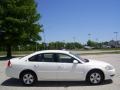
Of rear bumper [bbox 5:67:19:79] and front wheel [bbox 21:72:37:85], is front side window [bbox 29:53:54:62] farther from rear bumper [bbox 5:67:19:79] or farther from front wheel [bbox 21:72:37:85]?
rear bumper [bbox 5:67:19:79]

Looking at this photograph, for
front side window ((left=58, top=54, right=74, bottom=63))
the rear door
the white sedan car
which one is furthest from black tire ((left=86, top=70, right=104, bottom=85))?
front side window ((left=58, top=54, right=74, bottom=63))

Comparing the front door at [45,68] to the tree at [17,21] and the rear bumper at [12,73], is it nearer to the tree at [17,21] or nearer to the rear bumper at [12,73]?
the rear bumper at [12,73]

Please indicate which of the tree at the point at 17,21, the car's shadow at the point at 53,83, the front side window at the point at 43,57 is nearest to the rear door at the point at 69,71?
the car's shadow at the point at 53,83

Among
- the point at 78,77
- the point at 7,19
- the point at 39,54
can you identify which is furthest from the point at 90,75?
the point at 7,19

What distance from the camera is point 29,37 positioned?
38.6 metres

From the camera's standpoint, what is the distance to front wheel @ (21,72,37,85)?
12859mm

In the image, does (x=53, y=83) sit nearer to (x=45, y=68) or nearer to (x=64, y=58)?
(x=45, y=68)

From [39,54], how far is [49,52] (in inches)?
17.8

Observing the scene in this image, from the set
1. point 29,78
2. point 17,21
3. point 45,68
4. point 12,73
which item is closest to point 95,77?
point 45,68

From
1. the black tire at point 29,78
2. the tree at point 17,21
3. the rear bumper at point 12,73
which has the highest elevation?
the tree at point 17,21

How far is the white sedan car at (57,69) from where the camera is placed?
12.7 m

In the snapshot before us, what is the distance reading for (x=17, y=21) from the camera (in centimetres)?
3656

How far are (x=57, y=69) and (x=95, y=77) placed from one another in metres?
1.65

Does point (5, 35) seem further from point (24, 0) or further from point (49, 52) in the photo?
point (49, 52)
